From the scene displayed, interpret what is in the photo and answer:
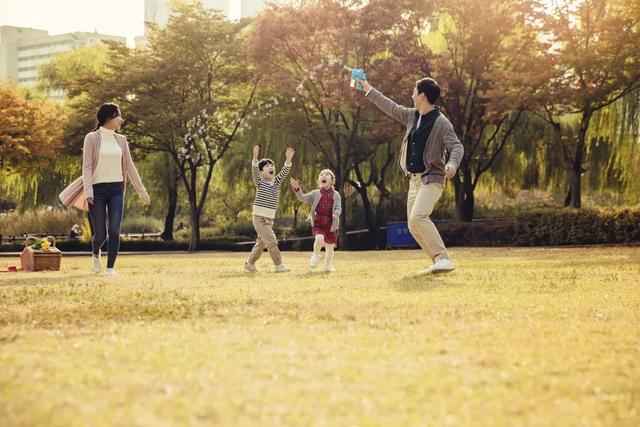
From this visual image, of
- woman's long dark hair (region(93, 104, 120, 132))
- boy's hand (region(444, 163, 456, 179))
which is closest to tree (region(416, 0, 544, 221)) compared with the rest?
boy's hand (region(444, 163, 456, 179))

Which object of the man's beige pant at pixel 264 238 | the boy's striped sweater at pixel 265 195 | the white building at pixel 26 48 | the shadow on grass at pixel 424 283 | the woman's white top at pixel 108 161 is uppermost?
the white building at pixel 26 48

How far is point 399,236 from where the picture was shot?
25.8 m

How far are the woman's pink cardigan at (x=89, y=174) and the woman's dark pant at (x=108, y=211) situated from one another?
14 cm

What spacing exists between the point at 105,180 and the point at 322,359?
20.9ft

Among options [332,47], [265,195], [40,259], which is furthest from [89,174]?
[332,47]

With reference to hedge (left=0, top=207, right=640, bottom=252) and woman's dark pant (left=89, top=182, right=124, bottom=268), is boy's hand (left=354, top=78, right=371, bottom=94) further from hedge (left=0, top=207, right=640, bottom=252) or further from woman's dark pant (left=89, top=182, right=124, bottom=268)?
hedge (left=0, top=207, right=640, bottom=252)

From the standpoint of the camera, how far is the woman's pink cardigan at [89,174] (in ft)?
28.8

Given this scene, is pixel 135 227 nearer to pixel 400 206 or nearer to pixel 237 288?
pixel 400 206

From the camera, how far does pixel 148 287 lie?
6.83 m

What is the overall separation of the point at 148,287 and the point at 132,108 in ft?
68.1

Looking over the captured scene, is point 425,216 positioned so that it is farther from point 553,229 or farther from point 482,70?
point 482,70

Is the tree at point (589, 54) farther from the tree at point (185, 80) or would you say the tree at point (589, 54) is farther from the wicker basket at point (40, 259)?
the wicker basket at point (40, 259)

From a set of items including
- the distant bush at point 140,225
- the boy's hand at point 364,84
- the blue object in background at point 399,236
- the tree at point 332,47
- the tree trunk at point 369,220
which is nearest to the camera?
the boy's hand at point 364,84

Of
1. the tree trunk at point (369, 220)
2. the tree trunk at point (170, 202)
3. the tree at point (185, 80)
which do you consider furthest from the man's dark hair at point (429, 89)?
the tree trunk at point (170, 202)
